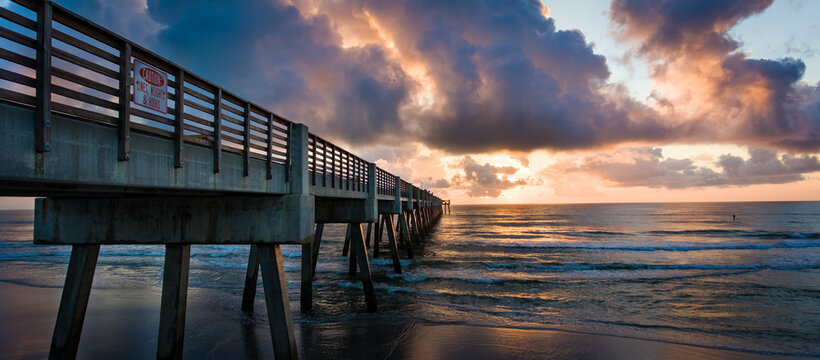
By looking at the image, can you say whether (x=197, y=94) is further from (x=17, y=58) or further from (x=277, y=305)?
(x=277, y=305)

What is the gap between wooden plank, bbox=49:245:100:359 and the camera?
239 inches

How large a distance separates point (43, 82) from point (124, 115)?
0.69 m

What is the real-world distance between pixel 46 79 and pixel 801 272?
2825cm

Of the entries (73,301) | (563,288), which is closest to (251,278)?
(73,301)

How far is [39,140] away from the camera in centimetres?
267

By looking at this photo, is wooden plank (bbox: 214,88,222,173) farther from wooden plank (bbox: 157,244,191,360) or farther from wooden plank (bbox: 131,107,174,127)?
wooden plank (bbox: 157,244,191,360)

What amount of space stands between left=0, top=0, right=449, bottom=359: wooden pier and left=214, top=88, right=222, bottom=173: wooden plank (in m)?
0.02

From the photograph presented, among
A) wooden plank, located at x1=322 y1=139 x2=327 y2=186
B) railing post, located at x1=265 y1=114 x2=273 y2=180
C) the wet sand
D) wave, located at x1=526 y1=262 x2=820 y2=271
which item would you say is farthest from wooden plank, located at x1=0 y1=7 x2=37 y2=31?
wave, located at x1=526 y1=262 x2=820 y2=271

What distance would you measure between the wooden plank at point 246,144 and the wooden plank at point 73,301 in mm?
3117

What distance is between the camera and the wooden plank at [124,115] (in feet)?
10.8

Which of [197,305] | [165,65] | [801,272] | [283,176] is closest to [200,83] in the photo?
[165,65]

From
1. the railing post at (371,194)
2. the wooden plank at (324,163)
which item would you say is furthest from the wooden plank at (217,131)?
the railing post at (371,194)

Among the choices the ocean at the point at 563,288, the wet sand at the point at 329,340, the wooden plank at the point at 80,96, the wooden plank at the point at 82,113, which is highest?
the wooden plank at the point at 80,96

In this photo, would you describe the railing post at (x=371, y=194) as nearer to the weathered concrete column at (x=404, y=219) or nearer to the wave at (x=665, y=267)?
the weathered concrete column at (x=404, y=219)
